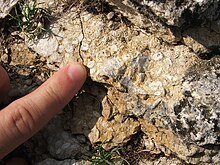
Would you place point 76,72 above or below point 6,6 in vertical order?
below

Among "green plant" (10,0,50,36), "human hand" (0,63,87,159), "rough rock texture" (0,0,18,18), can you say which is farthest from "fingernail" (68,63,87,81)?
"rough rock texture" (0,0,18,18)

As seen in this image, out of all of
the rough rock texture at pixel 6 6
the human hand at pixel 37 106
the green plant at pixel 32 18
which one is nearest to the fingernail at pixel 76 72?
the human hand at pixel 37 106

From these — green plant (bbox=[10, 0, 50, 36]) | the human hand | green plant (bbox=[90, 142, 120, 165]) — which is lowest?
green plant (bbox=[90, 142, 120, 165])

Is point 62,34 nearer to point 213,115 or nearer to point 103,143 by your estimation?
point 103,143

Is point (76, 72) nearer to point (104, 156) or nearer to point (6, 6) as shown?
point (104, 156)

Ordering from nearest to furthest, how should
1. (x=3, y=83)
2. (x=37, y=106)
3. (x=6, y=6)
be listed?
(x=37, y=106), (x=3, y=83), (x=6, y=6)

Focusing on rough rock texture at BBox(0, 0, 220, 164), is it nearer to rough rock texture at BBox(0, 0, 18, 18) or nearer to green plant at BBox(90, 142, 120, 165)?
green plant at BBox(90, 142, 120, 165)

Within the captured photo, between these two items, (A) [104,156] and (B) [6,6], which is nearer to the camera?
(A) [104,156]

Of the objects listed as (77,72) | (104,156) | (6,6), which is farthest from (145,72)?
(6,6)
